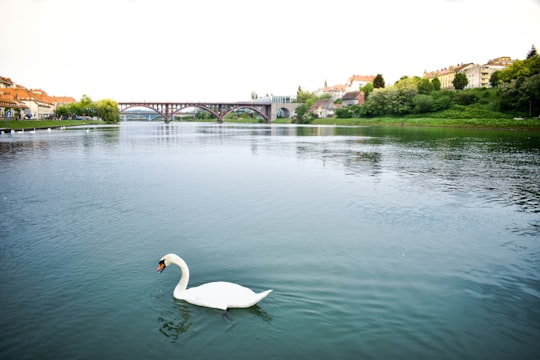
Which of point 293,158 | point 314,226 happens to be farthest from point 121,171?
point 314,226

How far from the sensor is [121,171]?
26.4 meters

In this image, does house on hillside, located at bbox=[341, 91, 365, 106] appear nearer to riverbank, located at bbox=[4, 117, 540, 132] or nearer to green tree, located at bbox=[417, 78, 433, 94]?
green tree, located at bbox=[417, 78, 433, 94]

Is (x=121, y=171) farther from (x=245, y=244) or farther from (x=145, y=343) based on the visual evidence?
(x=145, y=343)

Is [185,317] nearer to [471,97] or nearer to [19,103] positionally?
[471,97]

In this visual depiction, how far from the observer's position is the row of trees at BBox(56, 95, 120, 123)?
13338 cm

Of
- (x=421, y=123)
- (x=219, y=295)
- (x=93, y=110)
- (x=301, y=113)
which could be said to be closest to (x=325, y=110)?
(x=301, y=113)

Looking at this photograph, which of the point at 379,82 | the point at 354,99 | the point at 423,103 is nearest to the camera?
the point at 423,103

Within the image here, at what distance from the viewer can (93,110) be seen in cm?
14788

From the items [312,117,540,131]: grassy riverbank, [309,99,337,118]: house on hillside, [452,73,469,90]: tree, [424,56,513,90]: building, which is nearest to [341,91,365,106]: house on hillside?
[309,99,337,118]: house on hillside

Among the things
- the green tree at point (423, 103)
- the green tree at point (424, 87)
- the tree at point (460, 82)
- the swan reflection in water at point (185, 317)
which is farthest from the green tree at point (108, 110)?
the swan reflection in water at point (185, 317)

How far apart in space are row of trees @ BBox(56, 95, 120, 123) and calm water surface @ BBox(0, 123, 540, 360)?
119872 millimetres

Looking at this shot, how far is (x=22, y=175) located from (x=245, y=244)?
18.9m

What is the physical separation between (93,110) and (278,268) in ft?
507

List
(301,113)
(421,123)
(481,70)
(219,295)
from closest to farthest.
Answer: (219,295)
(421,123)
(481,70)
(301,113)
